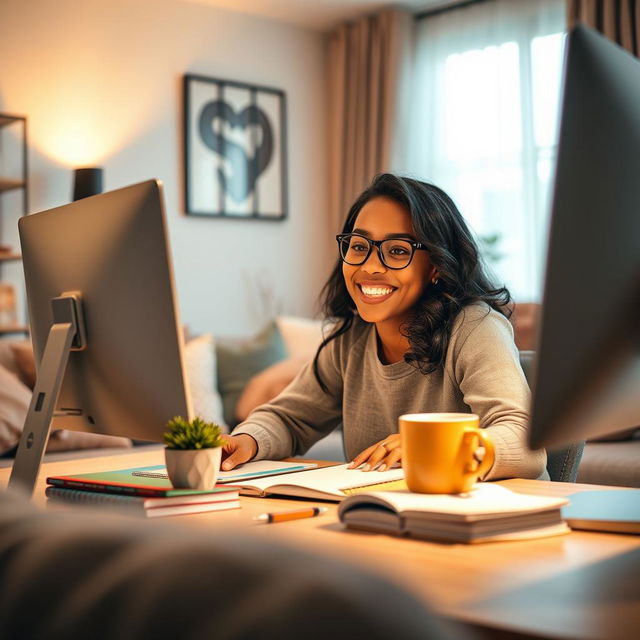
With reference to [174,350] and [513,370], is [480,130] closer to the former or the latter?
[513,370]

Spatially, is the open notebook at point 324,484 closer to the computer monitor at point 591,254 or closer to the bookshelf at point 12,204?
the computer monitor at point 591,254

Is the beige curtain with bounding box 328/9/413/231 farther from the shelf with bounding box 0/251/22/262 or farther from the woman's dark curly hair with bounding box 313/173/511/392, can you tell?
the woman's dark curly hair with bounding box 313/173/511/392

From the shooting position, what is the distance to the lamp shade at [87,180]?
4.15m

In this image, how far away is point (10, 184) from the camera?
425 centimetres

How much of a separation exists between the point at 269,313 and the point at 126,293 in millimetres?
Result: 4216

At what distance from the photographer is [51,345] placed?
1.29 metres

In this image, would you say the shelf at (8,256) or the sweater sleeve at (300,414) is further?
the shelf at (8,256)

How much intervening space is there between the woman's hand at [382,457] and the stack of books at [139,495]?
26 cm

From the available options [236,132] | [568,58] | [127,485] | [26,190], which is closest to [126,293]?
[127,485]

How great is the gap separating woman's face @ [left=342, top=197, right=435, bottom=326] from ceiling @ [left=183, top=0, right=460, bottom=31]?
367 centimetres

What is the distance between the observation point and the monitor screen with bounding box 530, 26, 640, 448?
31.1 inches

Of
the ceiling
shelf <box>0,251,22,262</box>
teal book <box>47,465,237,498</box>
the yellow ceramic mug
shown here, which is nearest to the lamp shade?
shelf <box>0,251,22,262</box>

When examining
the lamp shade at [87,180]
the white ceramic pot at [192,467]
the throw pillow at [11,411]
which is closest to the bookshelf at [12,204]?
the lamp shade at [87,180]

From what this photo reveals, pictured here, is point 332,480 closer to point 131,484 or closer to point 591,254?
point 131,484
